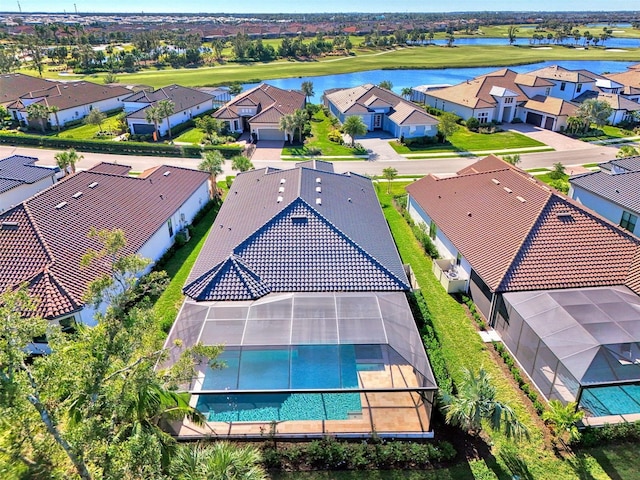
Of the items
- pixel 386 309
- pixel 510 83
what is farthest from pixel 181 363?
pixel 510 83

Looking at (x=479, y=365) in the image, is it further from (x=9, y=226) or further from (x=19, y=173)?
(x=19, y=173)

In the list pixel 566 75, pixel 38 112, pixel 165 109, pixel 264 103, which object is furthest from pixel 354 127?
pixel 566 75

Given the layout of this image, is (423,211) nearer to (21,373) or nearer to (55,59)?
(21,373)

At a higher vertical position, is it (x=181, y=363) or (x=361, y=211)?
(x=181, y=363)

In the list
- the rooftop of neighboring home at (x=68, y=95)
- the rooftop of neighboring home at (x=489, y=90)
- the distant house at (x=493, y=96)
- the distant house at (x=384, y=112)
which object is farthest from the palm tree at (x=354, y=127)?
the rooftop of neighboring home at (x=68, y=95)

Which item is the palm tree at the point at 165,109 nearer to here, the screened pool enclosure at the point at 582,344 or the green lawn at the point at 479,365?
→ the green lawn at the point at 479,365
